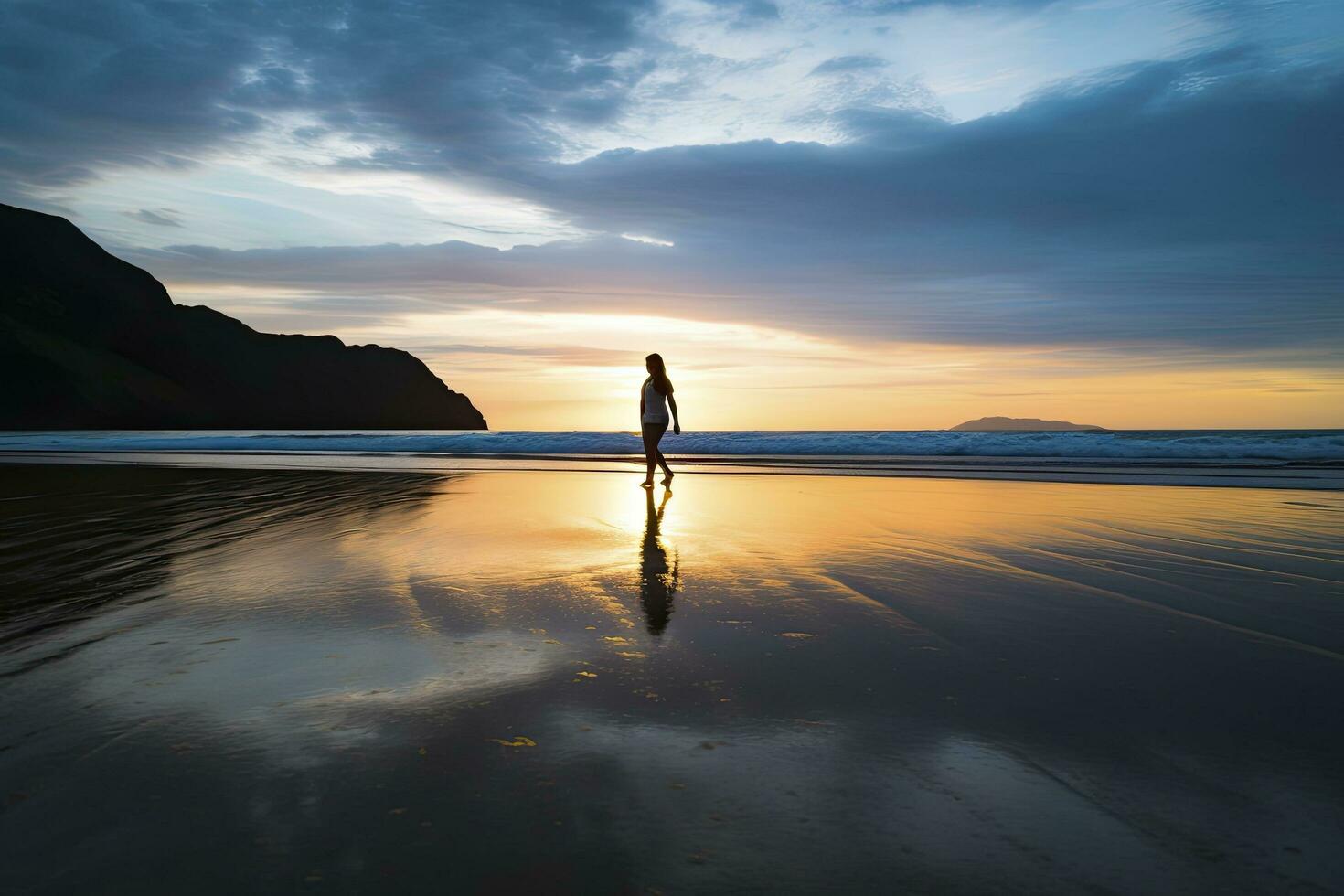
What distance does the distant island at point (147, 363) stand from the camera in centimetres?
11238

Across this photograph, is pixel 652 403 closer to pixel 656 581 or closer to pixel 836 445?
pixel 656 581

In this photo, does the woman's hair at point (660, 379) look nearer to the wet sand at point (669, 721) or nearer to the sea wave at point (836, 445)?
the wet sand at point (669, 721)

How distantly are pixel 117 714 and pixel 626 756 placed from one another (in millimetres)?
1810

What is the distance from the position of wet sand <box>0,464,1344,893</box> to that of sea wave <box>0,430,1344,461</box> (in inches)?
814

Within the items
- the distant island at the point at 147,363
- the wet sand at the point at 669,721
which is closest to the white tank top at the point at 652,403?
the wet sand at the point at 669,721

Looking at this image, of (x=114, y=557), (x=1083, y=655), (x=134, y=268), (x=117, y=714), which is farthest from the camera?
(x=134, y=268)

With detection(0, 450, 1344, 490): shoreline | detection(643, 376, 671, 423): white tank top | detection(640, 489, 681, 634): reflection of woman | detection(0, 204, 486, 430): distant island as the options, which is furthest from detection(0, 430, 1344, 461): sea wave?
detection(0, 204, 486, 430): distant island

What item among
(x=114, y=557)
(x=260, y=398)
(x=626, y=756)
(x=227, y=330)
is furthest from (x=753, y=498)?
(x=227, y=330)

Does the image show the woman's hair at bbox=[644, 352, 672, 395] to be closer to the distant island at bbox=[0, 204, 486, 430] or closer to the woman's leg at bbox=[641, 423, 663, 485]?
the woman's leg at bbox=[641, 423, 663, 485]

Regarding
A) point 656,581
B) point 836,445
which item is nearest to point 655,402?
point 656,581

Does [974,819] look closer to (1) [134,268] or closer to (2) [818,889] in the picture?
(2) [818,889]

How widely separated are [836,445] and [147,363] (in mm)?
151255

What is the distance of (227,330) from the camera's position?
16275 cm

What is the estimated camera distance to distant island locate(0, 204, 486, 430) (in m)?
112
